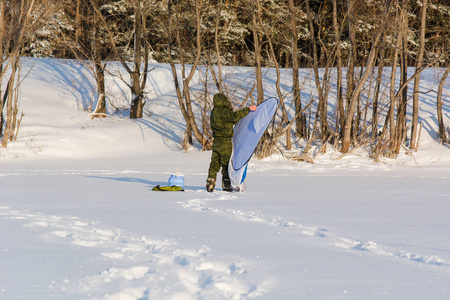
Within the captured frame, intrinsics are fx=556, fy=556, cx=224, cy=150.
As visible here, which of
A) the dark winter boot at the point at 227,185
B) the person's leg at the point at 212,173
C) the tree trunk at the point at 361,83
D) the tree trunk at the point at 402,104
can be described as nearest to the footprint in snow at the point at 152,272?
the person's leg at the point at 212,173

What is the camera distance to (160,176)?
11.4 meters

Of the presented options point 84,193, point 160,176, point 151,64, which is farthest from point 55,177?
point 151,64

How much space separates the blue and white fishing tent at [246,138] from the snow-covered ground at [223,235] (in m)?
0.40

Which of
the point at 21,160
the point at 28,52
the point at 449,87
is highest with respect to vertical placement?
the point at 28,52

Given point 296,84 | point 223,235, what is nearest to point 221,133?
point 223,235

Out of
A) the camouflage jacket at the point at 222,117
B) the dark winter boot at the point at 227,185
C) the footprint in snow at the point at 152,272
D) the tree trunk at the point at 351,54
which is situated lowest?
the dark winter boot at the point at 227,185

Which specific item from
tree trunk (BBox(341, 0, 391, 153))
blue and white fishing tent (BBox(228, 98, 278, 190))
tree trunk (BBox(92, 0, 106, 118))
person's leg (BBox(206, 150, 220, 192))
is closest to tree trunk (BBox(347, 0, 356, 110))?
tree trunk (BBox(341, 0, 391, 153))

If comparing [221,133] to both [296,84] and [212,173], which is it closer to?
[212,173]

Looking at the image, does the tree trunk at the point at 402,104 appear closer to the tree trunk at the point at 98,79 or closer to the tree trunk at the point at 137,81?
the tree trunk at the point at 137,81

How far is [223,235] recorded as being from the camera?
492 cm

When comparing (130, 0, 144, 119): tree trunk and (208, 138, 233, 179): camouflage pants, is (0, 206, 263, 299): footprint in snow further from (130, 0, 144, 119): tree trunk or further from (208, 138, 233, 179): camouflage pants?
(130, 0, 144, 119): tree trunk

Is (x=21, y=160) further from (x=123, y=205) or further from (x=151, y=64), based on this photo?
(x=151, y=64)

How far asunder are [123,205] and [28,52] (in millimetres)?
25640

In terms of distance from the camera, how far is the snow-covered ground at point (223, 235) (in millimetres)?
3361
